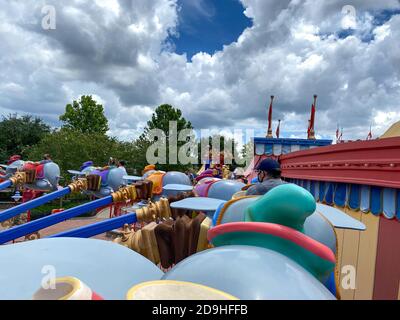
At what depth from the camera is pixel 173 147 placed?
24391 mm

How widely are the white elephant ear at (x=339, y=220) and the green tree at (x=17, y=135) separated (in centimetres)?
2543

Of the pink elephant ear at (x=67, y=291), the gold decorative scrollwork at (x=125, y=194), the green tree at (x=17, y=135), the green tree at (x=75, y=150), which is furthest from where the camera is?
the green tree at (x=17, y=135)

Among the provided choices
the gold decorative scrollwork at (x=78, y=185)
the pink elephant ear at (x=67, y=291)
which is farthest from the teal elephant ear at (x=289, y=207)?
the gold decorative scrollwork at (x=78, y=185)

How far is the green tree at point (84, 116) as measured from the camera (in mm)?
30547

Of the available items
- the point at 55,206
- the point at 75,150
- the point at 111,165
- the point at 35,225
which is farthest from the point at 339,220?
the point at 75,150

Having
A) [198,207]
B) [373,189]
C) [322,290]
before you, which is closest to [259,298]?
[322,290]

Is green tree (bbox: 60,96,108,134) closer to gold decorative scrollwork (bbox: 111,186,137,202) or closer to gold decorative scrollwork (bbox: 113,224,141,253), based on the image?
gold decorative scrollwork (bbox: 111,186,137,202)

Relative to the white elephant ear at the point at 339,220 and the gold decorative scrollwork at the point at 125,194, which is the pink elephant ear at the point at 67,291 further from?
the gold decorative scrollwork at the point at 125,194

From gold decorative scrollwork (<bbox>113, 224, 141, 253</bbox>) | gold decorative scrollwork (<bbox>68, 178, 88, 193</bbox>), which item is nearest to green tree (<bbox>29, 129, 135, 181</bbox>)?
gold decorative scrollwork (<bbox>68, 178, 88, 193</bbox>)

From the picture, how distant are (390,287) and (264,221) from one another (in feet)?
5.99

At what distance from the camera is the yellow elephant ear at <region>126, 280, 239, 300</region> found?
711mm

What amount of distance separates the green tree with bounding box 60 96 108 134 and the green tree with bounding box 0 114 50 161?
3950 millimetres

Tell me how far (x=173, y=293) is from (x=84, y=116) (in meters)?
32.4
